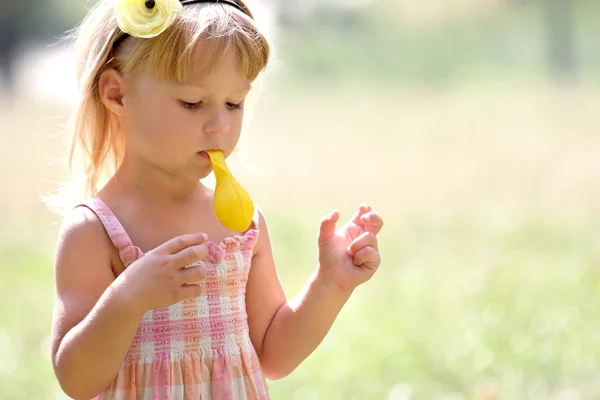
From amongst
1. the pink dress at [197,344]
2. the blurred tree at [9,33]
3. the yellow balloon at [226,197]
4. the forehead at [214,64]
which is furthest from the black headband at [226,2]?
the blurred tree at [9,33]

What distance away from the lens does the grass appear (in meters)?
3.06

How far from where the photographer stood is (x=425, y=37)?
1492 centimetres

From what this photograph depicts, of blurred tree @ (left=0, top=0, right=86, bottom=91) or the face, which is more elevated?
blurred tree @ (left=0, top=0, right=86, bottom=91)

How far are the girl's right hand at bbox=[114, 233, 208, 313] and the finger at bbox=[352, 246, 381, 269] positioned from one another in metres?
0.36

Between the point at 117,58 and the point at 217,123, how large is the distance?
0.22 meters

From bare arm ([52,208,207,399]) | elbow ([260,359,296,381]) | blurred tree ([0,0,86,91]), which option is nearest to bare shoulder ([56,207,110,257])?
bare arm ([52,208,207,399])

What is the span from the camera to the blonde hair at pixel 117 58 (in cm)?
156

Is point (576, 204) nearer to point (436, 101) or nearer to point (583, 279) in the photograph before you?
point (583, 279)

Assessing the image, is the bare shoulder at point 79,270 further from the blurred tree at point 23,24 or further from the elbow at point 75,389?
the blurred tree at point 23,24

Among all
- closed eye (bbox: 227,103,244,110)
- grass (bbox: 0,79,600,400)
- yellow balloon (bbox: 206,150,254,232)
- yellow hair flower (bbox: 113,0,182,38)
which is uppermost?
yellow hair flower (bbox: 113,0,182,38)

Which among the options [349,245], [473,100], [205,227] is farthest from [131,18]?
[473,100]

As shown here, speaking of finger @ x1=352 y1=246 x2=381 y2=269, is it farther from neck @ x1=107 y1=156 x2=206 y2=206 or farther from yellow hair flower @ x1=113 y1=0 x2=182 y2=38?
yellow hair flower @ x1=113 y1=0 x2=182 y2=38

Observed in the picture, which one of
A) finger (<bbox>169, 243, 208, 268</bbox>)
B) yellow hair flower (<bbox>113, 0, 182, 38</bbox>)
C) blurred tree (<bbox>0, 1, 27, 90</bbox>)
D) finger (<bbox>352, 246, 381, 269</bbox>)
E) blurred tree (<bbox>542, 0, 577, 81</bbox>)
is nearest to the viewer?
finger (<bbox>169, 243, 208, 268</bbox>)

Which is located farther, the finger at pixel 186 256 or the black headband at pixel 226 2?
the black headband at pixel 226 2
